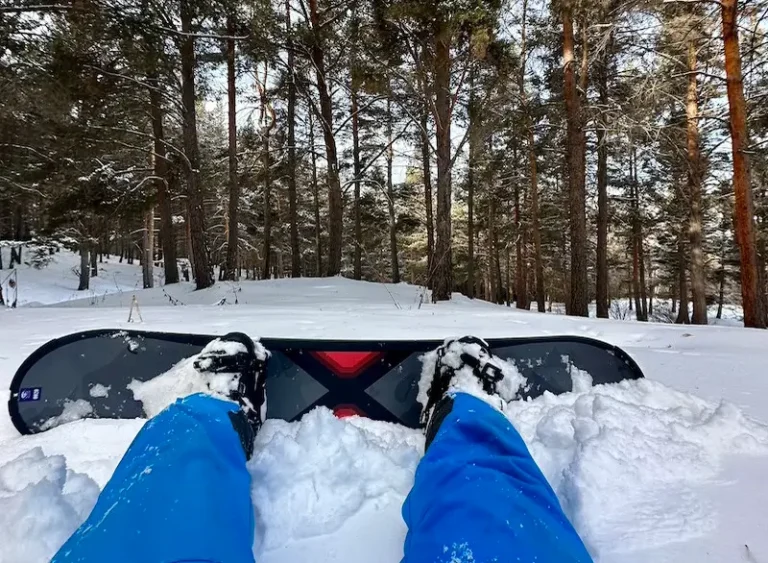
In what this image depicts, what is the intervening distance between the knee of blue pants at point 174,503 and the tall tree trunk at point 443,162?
20.1 ft

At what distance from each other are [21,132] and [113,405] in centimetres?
940

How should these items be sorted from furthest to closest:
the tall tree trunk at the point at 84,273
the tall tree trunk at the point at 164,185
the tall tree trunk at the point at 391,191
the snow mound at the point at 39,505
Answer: the tall tree trunk at the point at 84,273 < the tall tree trunk at the point at 391,191 < the tall tree trunk at the point at 164,185 < the snow mound at the point at 39,505

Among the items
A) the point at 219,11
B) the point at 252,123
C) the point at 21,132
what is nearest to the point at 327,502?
Result: the point at 219,11

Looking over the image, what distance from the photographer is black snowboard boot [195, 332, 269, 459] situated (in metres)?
1.44

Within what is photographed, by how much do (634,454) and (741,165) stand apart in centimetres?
566

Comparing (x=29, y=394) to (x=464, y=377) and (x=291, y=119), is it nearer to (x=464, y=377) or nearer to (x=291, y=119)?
(x=464, y=377)

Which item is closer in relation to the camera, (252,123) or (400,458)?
(400,458)

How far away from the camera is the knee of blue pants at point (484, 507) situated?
2.54 feet

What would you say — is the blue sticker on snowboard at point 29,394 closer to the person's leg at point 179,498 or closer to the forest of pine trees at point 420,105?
the person's leg at point 179,498

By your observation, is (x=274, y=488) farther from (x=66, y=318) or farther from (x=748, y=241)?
(x=748, y=241)

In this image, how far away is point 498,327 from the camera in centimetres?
390

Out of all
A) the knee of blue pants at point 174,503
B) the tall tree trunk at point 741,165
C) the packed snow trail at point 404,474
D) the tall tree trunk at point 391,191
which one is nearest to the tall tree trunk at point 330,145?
the tall tree trunk at point 391,191

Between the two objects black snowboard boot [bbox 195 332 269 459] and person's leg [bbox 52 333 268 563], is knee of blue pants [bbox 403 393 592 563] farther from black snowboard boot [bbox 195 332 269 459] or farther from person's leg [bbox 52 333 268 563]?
black snowboard boot [bbox 195 332 269 459]

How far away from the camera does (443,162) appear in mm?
7617
